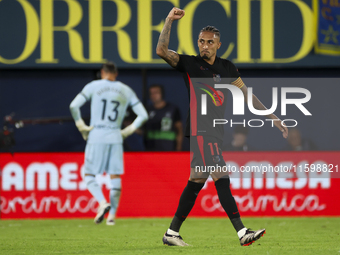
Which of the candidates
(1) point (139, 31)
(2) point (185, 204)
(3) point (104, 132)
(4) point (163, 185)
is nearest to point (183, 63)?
(2) point (185, 204)

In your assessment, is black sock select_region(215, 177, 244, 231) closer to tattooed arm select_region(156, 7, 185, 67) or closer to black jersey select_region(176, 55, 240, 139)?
black jersey select_region(176, 55, 240, 139)

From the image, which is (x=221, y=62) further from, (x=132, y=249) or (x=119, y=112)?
(x=119, y=112)

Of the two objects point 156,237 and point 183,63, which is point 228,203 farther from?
point 156,237

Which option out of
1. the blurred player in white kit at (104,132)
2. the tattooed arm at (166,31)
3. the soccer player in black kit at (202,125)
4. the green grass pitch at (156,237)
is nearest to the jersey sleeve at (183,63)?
the soccer player in black kit at (202,125)

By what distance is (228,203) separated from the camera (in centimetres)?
511

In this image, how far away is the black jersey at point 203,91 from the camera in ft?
17.1

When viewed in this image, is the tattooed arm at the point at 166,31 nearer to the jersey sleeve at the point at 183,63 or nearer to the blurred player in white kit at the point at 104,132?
the jersey sleeve at the point at 183,63

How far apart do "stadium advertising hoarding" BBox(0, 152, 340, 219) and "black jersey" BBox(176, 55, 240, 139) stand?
3671 mm

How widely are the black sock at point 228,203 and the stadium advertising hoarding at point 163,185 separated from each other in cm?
368

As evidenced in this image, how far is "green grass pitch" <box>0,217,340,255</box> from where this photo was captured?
16.6 ft

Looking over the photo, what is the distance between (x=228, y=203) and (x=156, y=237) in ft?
4.50

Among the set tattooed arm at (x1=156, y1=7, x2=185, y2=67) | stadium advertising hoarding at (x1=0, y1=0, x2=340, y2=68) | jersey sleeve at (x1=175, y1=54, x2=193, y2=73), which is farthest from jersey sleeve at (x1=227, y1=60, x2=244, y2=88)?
stadium advertising hoarding at (x1=0, y1=0, x2=340, y2=68)

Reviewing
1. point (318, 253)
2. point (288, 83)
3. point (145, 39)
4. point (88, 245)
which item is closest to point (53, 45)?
point (145, 39)

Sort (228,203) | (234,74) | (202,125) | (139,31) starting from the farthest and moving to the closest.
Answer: (139,31), (234,74), (202,125), (228,203)
